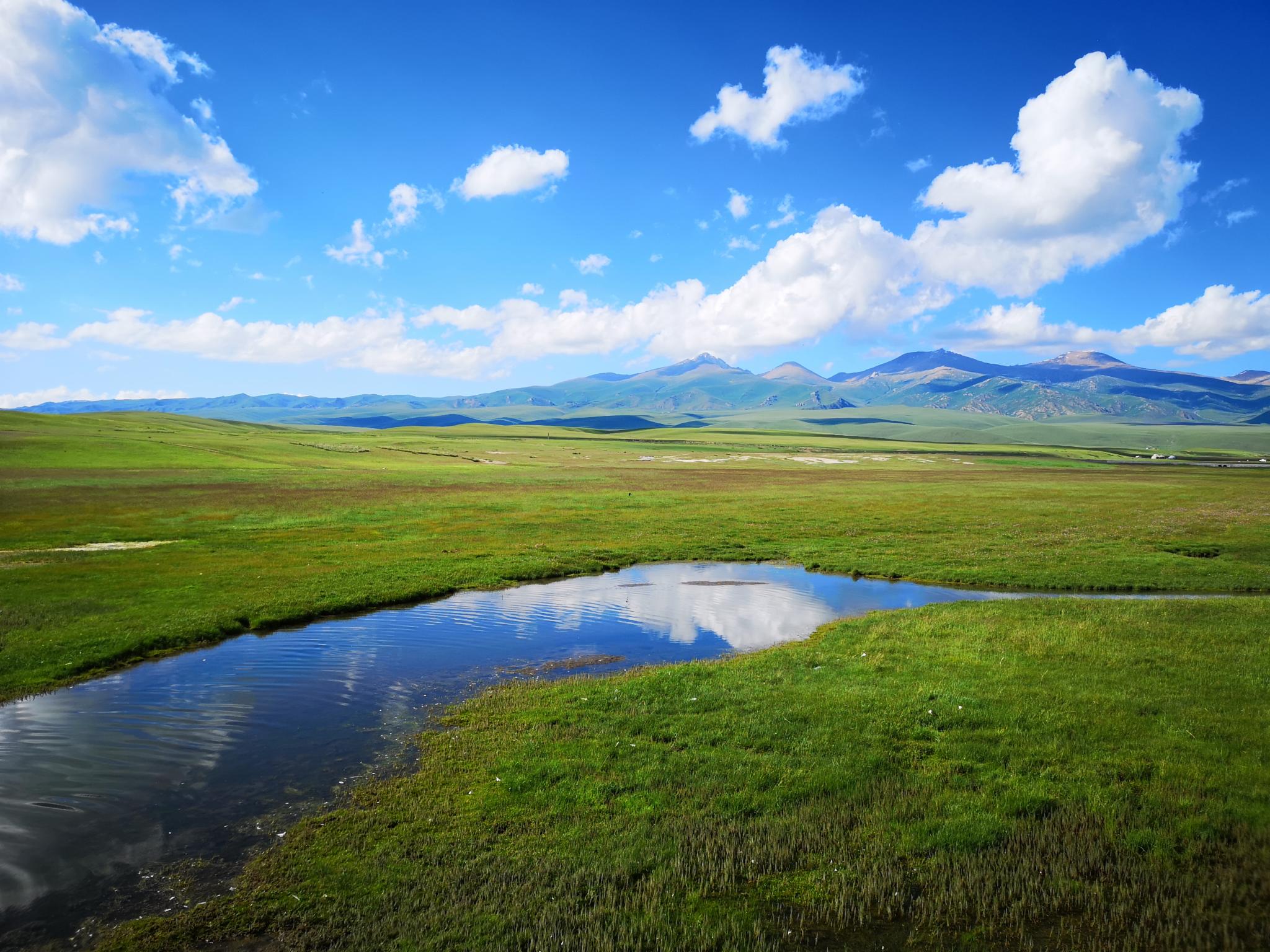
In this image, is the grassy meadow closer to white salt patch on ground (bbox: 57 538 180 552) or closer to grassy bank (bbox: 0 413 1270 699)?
grassy bank (bbox: 0 413 1270 699)

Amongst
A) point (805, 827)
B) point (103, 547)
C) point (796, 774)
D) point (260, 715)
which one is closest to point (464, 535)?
point (103, 547)

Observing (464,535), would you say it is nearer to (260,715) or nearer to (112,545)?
(112,545)

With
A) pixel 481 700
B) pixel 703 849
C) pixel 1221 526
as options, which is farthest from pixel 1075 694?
pixel 1221 526

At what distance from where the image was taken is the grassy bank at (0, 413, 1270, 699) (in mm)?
30938

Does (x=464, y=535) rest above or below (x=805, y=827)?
above

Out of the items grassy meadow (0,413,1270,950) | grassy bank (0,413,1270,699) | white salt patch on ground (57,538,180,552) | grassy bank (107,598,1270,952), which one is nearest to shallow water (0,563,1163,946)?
grassy meadow (0,413,1270,950)

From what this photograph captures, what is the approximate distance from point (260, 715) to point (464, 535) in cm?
3302

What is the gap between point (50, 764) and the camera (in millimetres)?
16234

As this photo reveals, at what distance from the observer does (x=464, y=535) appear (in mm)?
52438

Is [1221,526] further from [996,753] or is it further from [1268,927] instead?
[1268,927]

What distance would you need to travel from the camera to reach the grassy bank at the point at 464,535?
30.9m

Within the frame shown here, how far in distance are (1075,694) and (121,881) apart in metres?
24.1

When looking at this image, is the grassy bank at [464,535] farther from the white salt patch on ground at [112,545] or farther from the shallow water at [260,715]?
the shallow water at [260,715]

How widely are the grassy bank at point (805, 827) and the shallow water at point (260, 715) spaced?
1802mm
